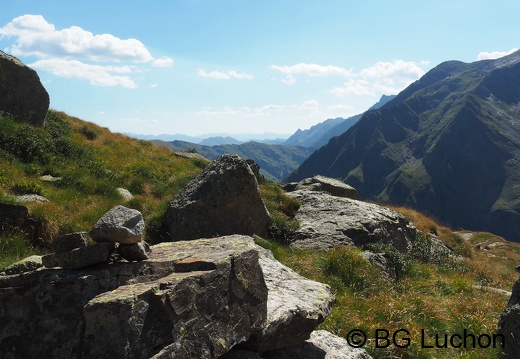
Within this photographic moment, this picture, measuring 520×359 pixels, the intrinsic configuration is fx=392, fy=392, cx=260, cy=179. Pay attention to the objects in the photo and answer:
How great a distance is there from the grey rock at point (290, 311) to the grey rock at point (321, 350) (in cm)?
19

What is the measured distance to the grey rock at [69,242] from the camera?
6.36 m

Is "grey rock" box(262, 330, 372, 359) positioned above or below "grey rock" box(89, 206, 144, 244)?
below

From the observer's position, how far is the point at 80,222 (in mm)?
12836

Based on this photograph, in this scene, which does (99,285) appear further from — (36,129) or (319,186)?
(319,186)

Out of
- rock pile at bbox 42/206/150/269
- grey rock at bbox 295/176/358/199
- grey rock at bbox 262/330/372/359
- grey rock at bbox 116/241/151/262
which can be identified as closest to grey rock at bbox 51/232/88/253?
rock pile at bbox 42/206/150/269

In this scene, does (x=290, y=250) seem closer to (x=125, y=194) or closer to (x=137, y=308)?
(x=125, y=194)

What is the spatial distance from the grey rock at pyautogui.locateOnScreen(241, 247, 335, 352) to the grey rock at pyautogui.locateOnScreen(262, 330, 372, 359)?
0.19m

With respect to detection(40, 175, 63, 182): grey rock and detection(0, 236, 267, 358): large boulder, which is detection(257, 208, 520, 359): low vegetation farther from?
detection(40, 175, 63, 182): grey rock

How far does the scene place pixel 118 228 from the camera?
248 inches

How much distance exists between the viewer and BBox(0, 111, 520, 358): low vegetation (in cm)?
974

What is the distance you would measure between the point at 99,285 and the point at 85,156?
630 inches

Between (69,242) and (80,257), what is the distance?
0.38m

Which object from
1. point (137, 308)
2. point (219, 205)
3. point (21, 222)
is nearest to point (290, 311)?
point (137, 308)

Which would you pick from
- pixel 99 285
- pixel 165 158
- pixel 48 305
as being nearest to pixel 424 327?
pixel 99 285
